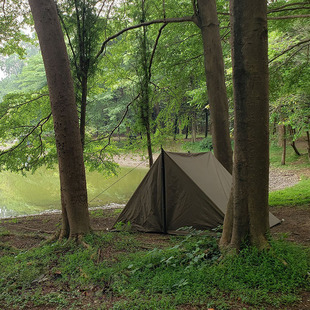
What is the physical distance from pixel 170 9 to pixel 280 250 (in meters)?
6.70

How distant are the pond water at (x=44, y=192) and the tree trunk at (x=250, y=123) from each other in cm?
652

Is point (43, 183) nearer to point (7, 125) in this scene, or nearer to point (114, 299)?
point (7, 125)

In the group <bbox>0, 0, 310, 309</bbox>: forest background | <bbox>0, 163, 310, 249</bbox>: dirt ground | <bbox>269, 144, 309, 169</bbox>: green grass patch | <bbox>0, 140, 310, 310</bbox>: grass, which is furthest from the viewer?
<bbox>269, 144, 309, 169</bbox>: green grass patch

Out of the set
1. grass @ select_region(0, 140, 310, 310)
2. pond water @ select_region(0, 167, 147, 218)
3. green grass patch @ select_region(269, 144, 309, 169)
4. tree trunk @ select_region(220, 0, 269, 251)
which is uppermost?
tree trunk @ select_region(220, 0, 269, 251)

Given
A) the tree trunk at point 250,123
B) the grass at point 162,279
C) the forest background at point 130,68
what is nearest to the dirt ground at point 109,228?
the grass at point 162,279

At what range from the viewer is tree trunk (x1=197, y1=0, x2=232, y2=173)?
5930mm

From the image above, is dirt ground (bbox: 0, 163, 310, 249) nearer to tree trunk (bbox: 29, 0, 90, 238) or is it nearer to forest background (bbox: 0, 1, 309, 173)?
tree trunk (bbox: 29, 0, 90, 238)

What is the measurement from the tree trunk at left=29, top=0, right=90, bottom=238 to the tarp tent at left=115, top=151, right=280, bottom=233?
127cm

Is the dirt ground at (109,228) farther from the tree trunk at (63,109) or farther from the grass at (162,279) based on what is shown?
the tree trunk at (63,109)

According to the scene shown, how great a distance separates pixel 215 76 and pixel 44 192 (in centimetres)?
1158

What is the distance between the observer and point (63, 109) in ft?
14.8

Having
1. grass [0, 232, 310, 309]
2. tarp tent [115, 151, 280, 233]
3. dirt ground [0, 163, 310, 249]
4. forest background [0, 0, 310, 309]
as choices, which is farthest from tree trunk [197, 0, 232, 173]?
grass [0, 232, 310, 309]

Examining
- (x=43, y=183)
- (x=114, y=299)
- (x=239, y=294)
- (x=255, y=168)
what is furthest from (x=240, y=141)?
(x=43, y=183)

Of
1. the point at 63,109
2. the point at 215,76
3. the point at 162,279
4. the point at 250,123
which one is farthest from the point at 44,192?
the point at 250,123
